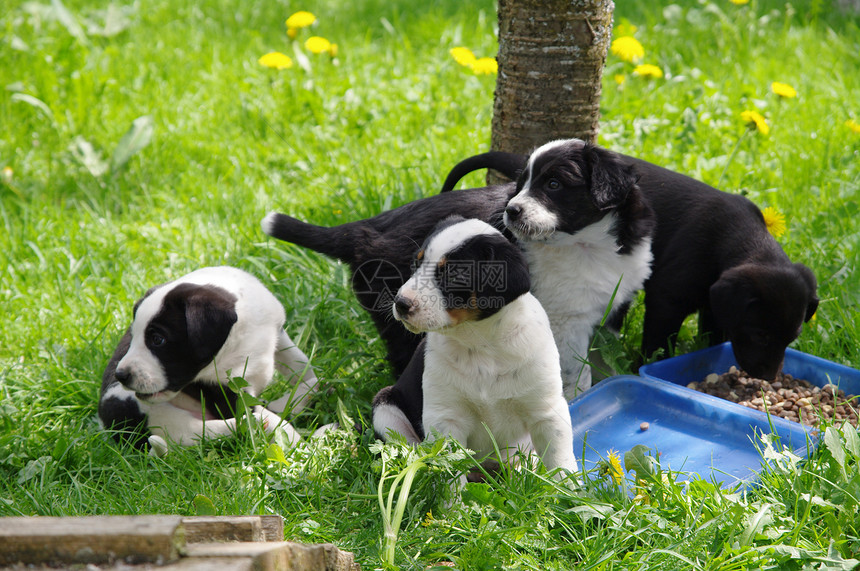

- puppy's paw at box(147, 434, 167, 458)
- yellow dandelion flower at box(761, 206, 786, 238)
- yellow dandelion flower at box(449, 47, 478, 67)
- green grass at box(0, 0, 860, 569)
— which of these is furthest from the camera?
yellow dandelion flower at box(449, 47, 478, 67)

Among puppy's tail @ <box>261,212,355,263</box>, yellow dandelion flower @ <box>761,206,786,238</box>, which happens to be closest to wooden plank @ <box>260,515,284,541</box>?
puppy's tail @ <box>261,212,355,263</box>

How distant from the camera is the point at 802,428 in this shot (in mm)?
2766

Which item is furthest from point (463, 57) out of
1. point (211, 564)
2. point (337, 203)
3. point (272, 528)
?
point (211, 564)

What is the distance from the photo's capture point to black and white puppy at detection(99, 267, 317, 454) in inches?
116

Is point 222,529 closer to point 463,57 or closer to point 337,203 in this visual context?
point 337,203

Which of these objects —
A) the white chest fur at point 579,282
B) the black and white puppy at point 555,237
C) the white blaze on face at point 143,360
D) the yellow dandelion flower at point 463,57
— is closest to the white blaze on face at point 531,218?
the black and white puppy at point 555,237

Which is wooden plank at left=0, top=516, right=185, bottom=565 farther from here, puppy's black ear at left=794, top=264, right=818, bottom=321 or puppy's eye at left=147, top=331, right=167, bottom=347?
puppy's black ear at left=794, top=264, right=818, bottom=321

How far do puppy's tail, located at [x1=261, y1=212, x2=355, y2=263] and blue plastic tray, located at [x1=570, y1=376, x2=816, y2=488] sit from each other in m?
1.11

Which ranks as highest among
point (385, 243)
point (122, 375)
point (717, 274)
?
point (385, 243)

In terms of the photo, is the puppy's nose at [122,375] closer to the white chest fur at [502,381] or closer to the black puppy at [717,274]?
the white chest fur at [502,381]

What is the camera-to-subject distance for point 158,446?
3020 millimetres

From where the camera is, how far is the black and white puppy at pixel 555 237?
3148mm

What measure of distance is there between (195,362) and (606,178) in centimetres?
174

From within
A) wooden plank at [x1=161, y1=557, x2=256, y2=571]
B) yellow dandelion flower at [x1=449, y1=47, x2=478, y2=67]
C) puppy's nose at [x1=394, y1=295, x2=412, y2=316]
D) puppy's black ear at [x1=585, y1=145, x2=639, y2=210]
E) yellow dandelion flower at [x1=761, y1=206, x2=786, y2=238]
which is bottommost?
yellow dandelion flower at [x1=761, y1=206, x2=786, y2=238]
